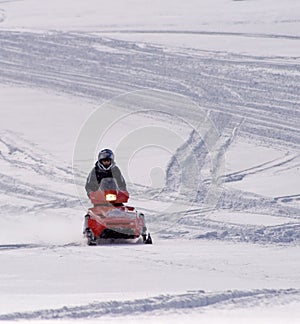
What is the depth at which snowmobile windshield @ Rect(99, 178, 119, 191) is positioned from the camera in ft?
38.4

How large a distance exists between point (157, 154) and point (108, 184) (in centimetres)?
460

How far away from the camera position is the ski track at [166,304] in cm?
636

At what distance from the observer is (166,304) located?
6.79 m

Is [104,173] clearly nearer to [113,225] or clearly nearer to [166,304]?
[113,225]

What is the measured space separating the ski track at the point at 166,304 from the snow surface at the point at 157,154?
0.02 metres

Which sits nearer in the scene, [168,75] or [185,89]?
[185,89]

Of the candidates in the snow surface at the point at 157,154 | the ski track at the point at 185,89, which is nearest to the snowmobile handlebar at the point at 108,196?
the snow surface at the point at 157,154

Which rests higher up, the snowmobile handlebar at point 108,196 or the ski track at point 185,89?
the ski track at point 185,89

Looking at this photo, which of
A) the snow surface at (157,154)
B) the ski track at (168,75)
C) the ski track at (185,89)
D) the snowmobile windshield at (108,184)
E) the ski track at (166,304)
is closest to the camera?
the ski track at (166,304)

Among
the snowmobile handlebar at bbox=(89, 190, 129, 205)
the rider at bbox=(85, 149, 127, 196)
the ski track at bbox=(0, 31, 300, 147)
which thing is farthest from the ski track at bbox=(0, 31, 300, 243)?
the rider at bbox=(85, 149, 127, 196)

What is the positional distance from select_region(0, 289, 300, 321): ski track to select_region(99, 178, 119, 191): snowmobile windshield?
452 centimetres

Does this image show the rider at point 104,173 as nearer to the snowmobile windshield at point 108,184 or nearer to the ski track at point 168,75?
the snowmobile windshield at point 108,184

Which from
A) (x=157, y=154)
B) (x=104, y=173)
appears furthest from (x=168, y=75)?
(x=104, y=173)

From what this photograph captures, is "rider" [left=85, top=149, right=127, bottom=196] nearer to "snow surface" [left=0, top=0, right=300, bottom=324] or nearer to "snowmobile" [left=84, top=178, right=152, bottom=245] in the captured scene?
"snowmobile" [left=84, top=178, right=152, bottom=245]
